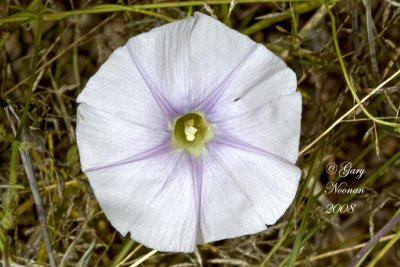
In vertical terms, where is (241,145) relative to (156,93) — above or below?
below

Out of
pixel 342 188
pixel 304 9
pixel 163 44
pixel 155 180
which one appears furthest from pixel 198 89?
pixel 342 188

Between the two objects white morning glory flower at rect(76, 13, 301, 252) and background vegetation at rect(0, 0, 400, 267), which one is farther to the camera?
background vegetation at rect(0, 0, 400, 267)

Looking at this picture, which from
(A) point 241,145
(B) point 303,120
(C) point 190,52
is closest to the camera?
(C) point 190,52

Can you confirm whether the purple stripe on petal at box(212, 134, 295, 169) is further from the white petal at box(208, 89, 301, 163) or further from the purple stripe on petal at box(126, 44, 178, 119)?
the purple stripe on petal at box(126, 44, 178, 119)

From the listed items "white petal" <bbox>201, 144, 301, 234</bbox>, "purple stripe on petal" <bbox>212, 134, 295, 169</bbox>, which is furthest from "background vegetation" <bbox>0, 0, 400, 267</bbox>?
"purple stripe on petal" <bbox>212, 134, 295, 169</bbox>

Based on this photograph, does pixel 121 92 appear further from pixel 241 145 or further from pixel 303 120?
pixel 303 120

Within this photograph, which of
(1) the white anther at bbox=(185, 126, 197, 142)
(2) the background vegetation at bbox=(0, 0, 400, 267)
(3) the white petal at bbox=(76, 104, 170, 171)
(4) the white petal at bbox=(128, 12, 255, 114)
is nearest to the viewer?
(4) the white petal at bbox=(128, 12, 255, 114)

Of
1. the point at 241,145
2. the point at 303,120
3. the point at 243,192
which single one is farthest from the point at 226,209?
the point at 303,120
